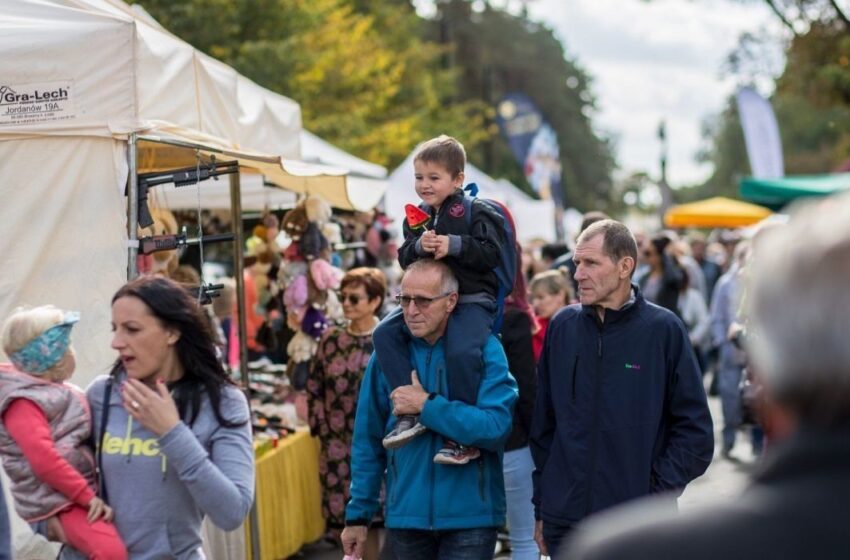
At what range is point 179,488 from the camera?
3.50 m

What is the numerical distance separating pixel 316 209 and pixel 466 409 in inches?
180

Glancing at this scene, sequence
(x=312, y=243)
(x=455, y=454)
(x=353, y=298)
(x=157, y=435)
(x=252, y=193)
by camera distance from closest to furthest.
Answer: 1. (x=157, y=435)
2. (x=455, y=454)
3. (x=353, y=298)
4. (x=312, y=243)
5. (x=252, y=193)

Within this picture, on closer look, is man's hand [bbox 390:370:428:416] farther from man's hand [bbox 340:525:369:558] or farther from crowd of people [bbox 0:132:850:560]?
man's hand [bbox 340:525:369:558]

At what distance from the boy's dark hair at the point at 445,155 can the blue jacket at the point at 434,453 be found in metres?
0.75

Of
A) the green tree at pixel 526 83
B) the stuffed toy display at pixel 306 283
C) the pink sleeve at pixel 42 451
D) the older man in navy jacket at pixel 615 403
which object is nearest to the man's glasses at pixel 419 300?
the older man in navy jacket at pixel 615 403

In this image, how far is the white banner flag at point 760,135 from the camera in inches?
829


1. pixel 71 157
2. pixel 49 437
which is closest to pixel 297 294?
pixel 71 157

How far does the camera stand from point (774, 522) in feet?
5.33

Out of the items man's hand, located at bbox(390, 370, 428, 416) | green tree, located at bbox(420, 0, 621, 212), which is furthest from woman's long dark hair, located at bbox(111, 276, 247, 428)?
green tree, located at bbox(420, 0, 621, 212)

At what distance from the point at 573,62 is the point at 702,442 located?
65.2 meters

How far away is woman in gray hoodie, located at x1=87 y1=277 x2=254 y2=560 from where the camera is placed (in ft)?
11.4

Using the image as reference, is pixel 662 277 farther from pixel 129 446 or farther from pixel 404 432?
pixel 129 446

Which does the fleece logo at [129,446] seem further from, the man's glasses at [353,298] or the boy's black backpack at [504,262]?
the man's glasses at [353,298]

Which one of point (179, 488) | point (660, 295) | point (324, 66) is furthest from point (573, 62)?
point (179, 488)
